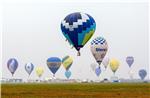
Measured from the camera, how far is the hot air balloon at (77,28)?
55.9 meters

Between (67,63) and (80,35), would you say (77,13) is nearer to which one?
(80,35)

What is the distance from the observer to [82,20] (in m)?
56.2

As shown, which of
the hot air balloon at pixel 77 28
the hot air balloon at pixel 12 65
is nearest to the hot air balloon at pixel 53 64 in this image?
the hot air balloon at pixel 12 65

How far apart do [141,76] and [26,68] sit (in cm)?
5358

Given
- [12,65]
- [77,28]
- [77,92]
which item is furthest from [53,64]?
[77,28]

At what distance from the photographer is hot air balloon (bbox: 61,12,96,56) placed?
55938mm

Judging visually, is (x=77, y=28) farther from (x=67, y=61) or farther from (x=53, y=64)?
(x=67, y=61)

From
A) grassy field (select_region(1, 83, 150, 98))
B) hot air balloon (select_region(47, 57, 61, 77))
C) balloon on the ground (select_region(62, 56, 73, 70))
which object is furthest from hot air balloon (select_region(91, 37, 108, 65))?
balloon on the ground (select_region(62, 56, 73, 70))

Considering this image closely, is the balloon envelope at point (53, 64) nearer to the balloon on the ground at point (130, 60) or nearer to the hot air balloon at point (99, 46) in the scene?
the balloon on the ground at point (130, 60)

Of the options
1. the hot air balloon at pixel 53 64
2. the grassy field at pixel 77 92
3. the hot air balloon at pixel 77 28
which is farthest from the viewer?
the hot air balloon at pixel 53 64

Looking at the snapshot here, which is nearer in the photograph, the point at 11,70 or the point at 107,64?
the point at 11,70

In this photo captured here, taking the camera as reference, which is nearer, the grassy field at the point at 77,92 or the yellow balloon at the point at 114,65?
the grassy field at the point at 77,92

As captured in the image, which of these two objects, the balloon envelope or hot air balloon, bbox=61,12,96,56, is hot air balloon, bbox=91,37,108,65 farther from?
the balloon envelope

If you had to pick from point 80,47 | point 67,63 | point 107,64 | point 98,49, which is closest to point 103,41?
point 98,49
